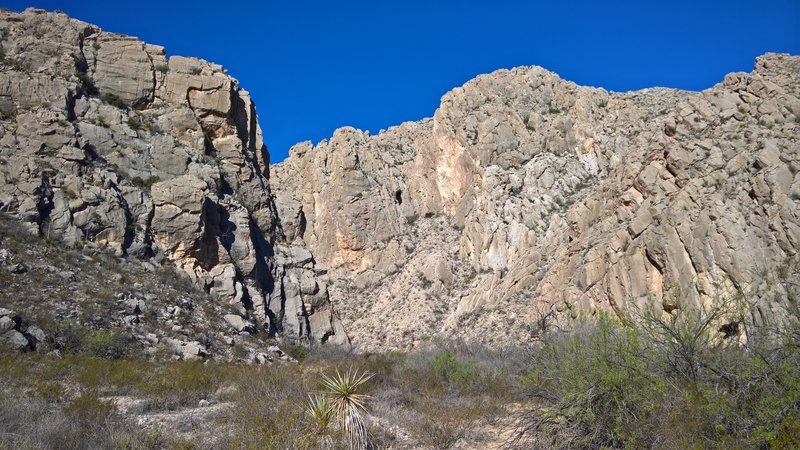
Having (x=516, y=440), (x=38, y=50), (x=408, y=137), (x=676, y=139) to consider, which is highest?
(x=408, y=137)

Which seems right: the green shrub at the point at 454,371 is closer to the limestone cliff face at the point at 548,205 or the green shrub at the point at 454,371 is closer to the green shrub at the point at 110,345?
the limestone cliff face at the point at 548,205

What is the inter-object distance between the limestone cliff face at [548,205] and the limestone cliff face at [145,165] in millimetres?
10001

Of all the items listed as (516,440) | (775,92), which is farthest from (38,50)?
(775,92)

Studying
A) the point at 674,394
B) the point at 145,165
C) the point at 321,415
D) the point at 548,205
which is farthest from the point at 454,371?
the point at 548,205

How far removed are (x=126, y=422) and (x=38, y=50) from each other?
31375mm

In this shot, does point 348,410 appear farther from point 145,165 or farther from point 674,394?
point 145,165

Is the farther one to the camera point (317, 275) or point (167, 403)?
point (317, 275)

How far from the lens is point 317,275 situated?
142ft

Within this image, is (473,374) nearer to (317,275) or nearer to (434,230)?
(317,275)

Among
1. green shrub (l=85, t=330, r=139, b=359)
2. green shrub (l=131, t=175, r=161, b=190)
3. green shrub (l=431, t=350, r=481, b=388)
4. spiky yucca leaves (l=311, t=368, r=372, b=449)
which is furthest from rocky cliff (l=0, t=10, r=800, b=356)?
spiky yucca leaves (l=311, t=368, r=372, b=449)

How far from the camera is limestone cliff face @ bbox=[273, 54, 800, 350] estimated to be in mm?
27031

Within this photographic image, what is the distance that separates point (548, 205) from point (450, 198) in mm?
15836

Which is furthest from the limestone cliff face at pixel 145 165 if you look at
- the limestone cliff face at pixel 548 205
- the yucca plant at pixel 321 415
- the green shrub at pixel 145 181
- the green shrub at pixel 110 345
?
the yucca plant at pixel 321 415

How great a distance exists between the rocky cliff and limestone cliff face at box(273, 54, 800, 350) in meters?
0.16
